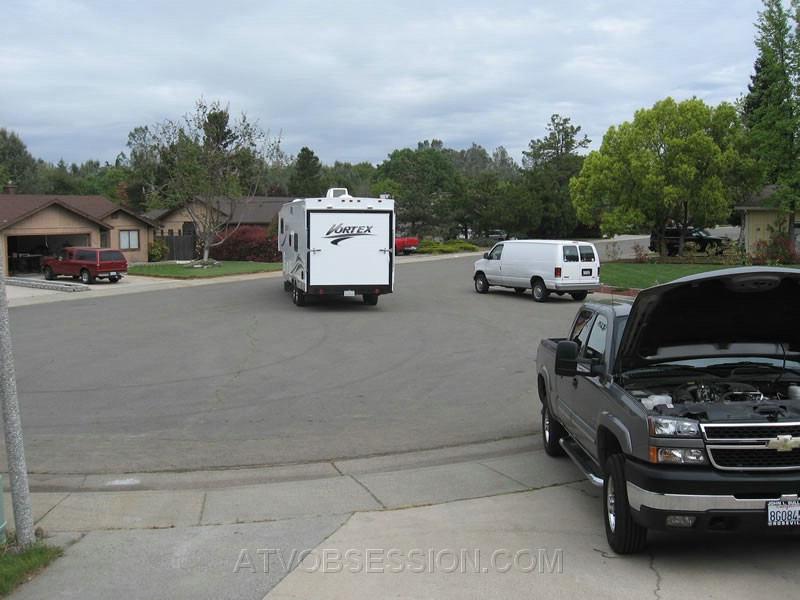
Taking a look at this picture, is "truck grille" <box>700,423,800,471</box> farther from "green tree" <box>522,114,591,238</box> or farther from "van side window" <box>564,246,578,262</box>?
"green tree" <box>522,114,591,238</box>

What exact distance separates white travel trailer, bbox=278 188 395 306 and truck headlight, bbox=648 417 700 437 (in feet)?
62.1

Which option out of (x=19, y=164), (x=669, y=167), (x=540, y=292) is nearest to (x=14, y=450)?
(x=540, y=292)

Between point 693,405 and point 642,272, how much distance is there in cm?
3313

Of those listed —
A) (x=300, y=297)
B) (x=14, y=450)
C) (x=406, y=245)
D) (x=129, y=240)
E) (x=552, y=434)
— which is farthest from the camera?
(x=406, y=245)

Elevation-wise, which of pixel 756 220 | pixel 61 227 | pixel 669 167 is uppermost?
pixel 669 167

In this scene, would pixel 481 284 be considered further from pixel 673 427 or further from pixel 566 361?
pixel 673 427

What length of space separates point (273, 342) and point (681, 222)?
3499 centimetres

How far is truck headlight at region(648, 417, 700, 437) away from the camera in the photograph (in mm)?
5312

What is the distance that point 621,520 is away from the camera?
571 centimetres

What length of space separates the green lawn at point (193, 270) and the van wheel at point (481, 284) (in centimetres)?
1708

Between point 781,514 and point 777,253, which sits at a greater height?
point 777,253

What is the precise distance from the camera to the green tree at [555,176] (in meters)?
74.8

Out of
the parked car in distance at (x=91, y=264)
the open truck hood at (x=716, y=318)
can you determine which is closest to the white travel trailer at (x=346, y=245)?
the open truck hood at (x=716, y=318)

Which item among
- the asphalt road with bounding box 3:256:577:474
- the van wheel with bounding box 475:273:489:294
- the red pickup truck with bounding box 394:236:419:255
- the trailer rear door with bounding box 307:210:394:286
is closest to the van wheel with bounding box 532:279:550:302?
the asphalt road with bounding box 3:256:577:474
